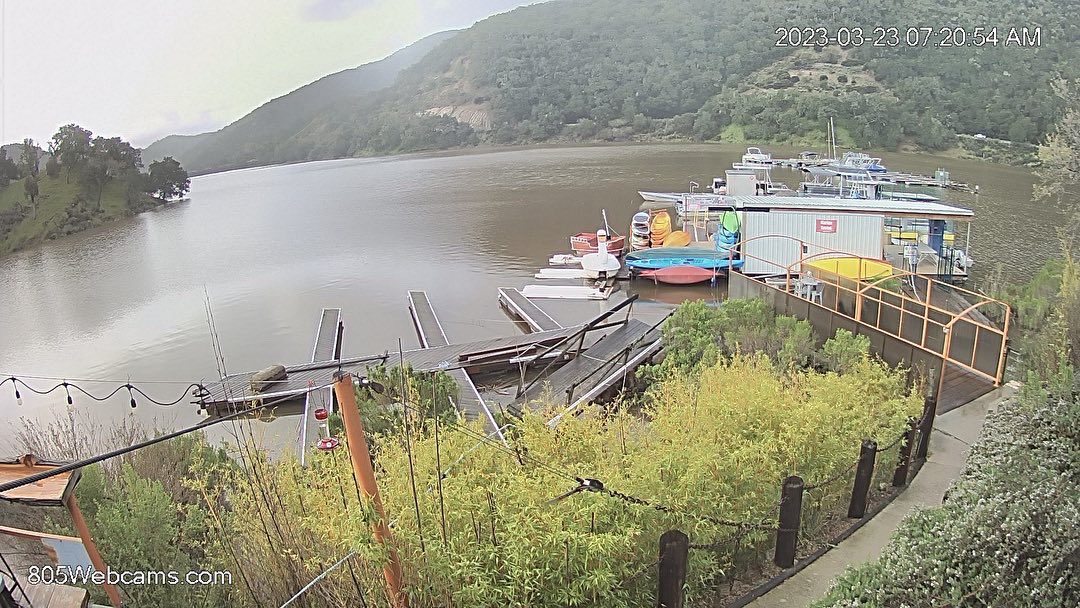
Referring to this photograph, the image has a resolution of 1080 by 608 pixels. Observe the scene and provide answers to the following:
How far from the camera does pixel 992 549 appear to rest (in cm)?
318

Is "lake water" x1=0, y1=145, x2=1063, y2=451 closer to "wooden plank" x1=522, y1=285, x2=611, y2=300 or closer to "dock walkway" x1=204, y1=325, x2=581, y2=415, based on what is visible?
"wooden plank" x1=522, y1=285, x2=611, y2=300

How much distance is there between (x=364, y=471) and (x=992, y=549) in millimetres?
2877

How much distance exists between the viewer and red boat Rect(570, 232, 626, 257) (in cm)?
2408

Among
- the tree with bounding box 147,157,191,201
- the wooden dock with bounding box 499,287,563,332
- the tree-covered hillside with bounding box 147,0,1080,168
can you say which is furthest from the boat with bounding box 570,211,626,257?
the tree with bounding box 147,157,191,201

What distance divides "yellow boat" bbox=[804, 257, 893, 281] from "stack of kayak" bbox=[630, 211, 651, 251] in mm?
9286

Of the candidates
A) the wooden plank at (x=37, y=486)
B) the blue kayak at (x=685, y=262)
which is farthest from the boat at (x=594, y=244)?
the wooden plank at (x=37, y=486)

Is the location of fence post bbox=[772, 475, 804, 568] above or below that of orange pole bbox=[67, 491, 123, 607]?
below

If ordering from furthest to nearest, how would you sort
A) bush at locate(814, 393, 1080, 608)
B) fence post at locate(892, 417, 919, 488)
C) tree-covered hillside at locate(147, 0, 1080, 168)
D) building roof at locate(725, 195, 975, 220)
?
tree-covered hillside at locate(147, 0, 1080, 168)
building roof at locate(725, 195, 975, 220)
fence post at locate(892, 417, 919, 488)
bush at locate(814, 393, 1080, 608)

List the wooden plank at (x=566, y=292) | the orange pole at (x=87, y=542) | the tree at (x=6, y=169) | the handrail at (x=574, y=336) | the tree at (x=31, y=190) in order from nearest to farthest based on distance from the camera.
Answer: the orange pole at (x=87, y=542)
the handrail at (x=574, y=336)
the wooden plank at (x=566, y=292)
the tree at (x=31, y=190)
the tree at (x=6, y=169)

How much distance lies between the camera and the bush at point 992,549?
Result: 2979mm

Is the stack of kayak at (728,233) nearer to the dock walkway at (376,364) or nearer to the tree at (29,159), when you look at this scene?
the dock walkway at (376,364)

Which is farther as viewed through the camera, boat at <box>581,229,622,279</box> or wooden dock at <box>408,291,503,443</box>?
boat at <box>581,229,622,279</box>

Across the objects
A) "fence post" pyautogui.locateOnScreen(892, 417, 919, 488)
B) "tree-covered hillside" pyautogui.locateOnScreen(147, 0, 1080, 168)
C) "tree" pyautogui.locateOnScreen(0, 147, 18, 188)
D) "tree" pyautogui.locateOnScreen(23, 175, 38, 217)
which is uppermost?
"tree-covered hillside" pyautogui.locateOnScreen(147, 0, 1080, 168)

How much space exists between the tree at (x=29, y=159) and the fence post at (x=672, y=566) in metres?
49.3
